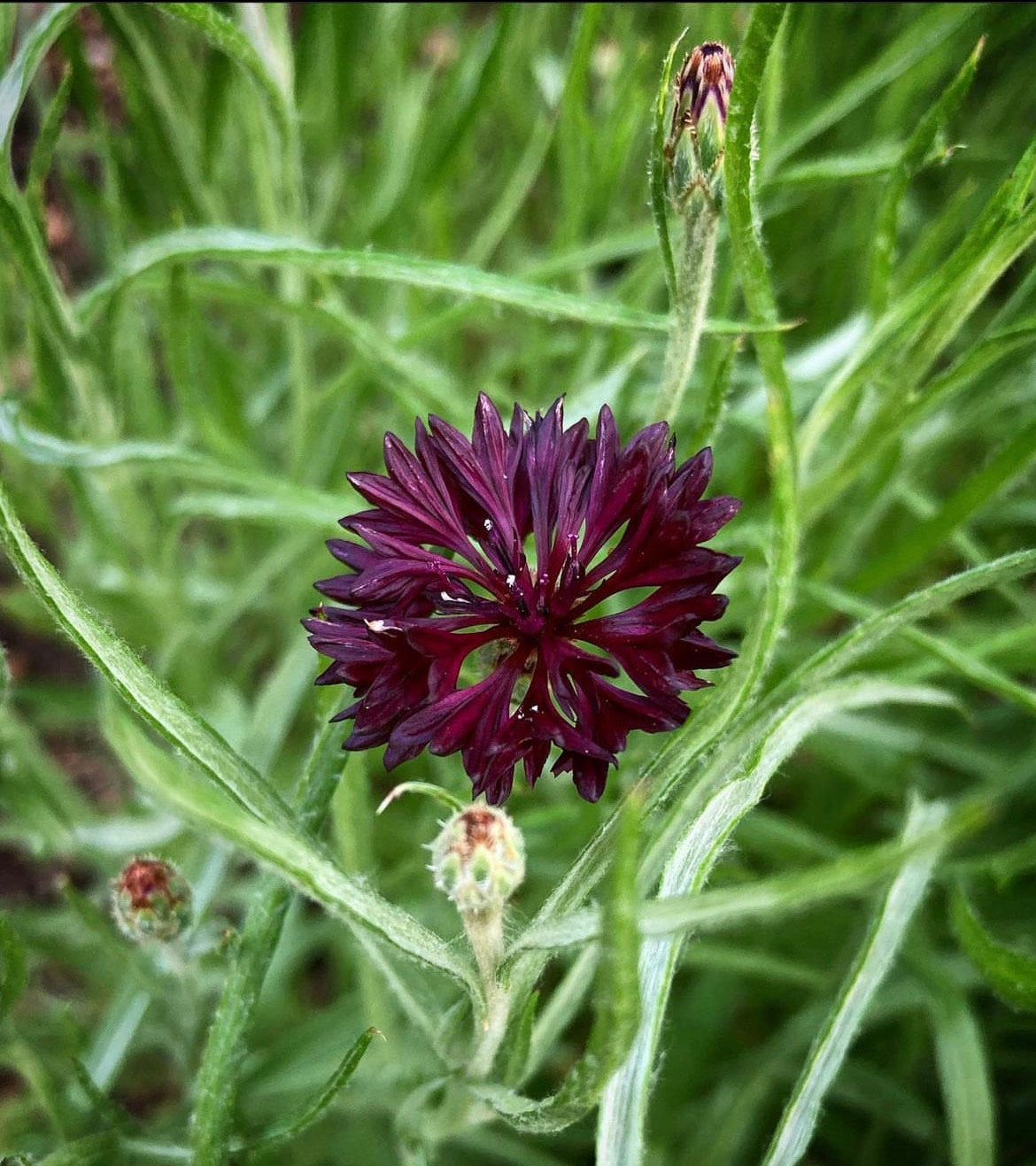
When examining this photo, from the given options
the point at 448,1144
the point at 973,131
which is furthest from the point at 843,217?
the point at 448,1144

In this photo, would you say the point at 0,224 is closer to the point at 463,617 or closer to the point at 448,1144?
the point at 463,617

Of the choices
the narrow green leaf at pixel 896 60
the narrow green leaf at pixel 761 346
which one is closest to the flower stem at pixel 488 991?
the narrow green leaf at pixel 761 346

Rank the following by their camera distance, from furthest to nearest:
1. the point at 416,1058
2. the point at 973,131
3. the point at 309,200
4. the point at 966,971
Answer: the point at 309,200, the point at 973,131, the point at 966,971, the point at 416,1058

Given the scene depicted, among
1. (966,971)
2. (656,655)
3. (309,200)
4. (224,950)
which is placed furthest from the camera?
(309,200)

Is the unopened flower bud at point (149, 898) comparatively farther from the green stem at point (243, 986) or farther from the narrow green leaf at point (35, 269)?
the narrow green leaf at point (35, 269)

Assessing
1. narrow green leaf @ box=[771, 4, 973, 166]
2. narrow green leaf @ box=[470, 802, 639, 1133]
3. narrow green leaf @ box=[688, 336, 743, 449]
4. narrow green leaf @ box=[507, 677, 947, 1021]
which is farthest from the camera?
narrow green leaf @ box=[771, 4, 973, 166]

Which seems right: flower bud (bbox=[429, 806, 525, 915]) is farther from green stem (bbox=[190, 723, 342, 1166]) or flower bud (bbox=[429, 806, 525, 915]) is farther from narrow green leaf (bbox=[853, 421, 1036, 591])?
narrow green leaf (bbox=[853, 421, 1036, 591])

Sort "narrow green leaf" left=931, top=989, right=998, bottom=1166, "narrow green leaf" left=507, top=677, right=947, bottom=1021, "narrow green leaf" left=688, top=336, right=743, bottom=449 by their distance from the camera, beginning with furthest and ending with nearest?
"narrow green leaf" left=931, top=989, right=998, bottom=1166, "narrow green leaf" left=688, top=336, right=743, bottom=449, "narrow green leaf" left=507, top=677, right=947, bottom=1021

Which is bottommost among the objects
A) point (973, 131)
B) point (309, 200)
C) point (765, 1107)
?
point (765, 1107)

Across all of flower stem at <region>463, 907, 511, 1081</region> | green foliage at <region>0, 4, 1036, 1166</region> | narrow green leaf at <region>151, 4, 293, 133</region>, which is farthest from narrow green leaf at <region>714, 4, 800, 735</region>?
narrow green leaf at <region>151, 4, 293, 133</region>
